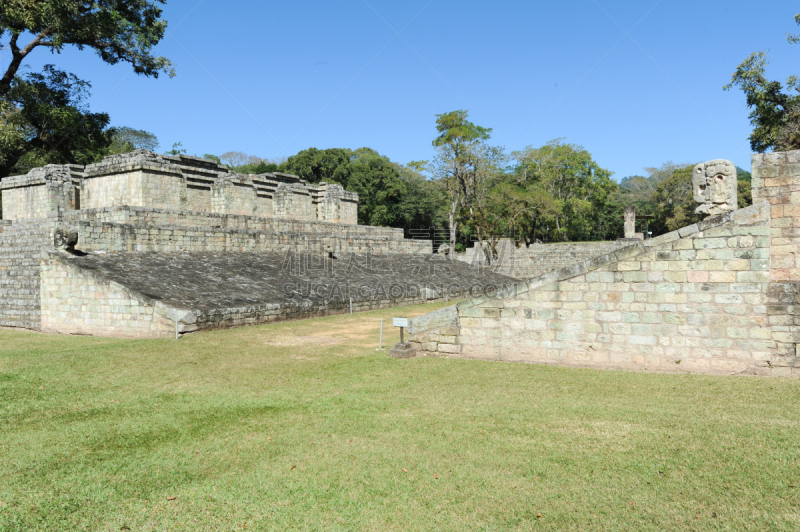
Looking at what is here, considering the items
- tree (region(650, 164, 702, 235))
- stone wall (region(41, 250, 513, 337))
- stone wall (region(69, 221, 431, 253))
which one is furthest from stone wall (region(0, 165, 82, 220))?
tree (region(650, 164, 702, 235))

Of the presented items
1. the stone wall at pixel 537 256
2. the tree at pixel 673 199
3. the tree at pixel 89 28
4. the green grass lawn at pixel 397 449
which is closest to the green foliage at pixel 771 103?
the stone wall at pixel 537 256

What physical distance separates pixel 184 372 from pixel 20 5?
13.2 meters

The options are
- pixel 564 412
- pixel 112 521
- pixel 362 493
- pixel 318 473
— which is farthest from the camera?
pixel 564 412

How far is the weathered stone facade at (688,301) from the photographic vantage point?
6.82 m

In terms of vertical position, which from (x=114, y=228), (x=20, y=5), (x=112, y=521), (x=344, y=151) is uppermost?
(x=344, y=151)

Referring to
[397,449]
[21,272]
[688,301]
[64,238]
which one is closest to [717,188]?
[688,301]

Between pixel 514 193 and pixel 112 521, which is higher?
pixel 514 193

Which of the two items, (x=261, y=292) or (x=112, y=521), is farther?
(x=261, y=292)

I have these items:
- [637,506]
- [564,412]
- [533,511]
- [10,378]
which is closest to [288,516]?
[533,511]

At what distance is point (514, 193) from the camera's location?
37.7m

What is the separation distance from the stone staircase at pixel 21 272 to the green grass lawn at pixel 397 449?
22.0 ft

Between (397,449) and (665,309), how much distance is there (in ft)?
15.5

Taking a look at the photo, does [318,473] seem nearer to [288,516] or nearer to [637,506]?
[288,516]

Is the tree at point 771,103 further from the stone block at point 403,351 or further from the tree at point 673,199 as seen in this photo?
the tree at point 673,199
